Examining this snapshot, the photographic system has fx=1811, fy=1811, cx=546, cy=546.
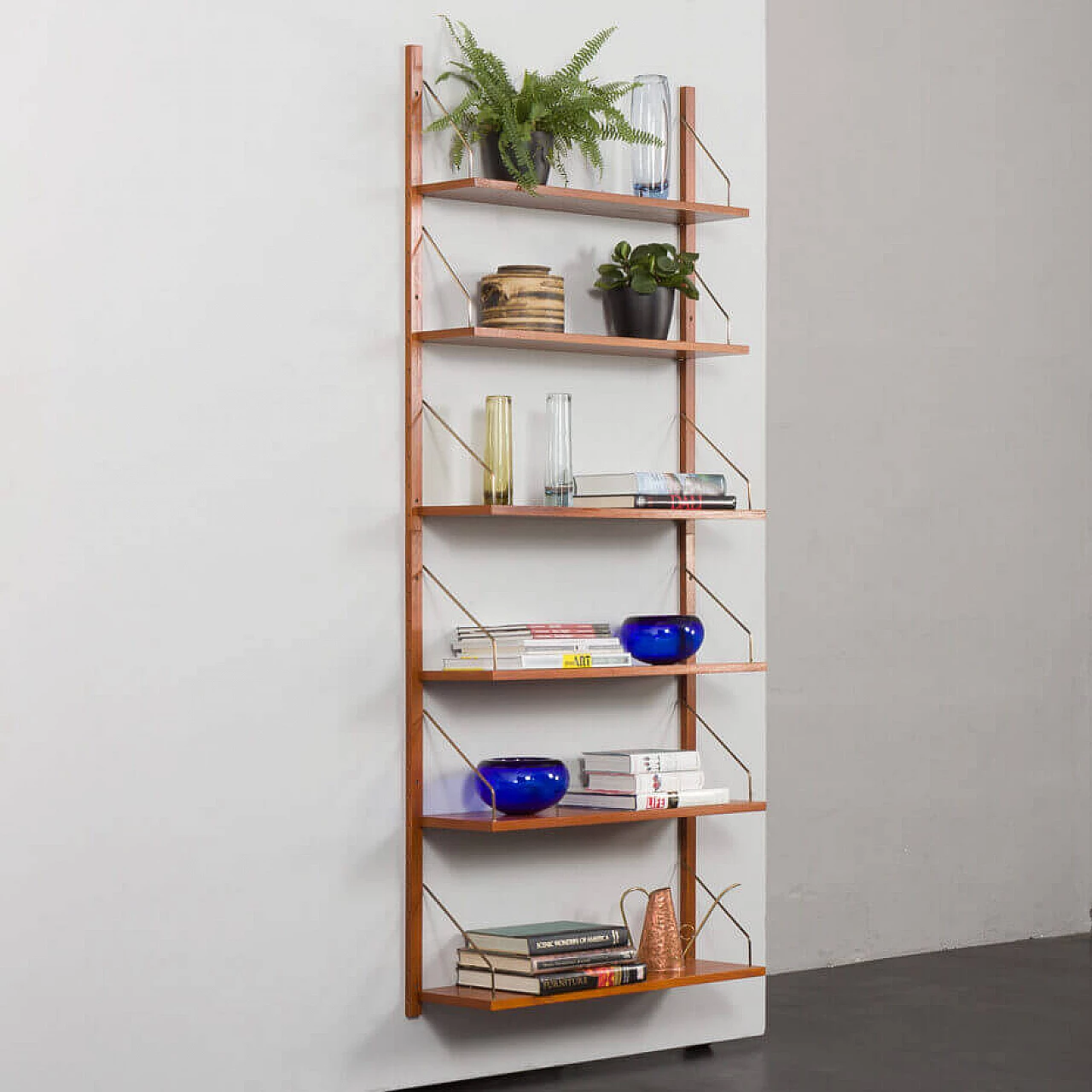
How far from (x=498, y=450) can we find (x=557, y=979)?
1.13 m

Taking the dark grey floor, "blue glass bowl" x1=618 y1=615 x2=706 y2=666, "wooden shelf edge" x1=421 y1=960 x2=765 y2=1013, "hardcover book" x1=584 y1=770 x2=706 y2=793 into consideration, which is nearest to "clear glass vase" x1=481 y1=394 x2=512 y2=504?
"blue glass bowl" x1=618 y1=615 x2=706 y2=666

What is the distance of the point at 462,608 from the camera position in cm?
381

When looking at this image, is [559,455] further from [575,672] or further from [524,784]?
[524,784]

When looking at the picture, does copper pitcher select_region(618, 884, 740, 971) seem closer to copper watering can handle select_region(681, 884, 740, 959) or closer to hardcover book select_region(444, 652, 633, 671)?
copper watering can handle select_region(681, 884, 740, 959)

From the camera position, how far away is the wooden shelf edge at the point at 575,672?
151 inches

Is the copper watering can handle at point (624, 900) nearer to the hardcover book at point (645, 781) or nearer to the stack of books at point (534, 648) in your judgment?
the hardcover book at point (645, 781)

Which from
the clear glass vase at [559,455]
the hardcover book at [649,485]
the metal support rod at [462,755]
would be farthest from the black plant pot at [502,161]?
the metal support rod at [462,755]
